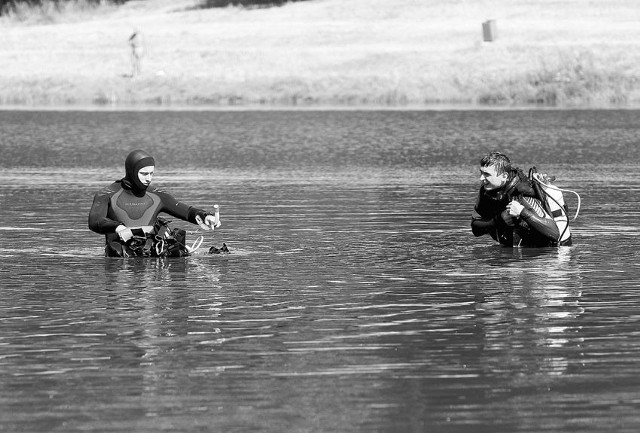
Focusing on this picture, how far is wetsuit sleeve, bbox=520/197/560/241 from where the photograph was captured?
19.7 metres

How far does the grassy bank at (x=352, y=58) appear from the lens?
64.2 metres

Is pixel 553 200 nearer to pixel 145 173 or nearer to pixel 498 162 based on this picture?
pixel 498 162

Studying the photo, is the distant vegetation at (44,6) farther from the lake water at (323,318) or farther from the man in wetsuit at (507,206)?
the man in wetsuit at (507,206)

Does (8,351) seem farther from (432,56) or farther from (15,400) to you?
(432,56)

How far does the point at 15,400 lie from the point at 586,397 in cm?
367

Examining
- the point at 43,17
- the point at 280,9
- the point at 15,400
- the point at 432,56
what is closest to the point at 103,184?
the point at 15,400

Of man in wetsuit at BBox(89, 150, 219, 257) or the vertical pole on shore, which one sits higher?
man in wetsuit at BBox(89, 150, 219, 257)

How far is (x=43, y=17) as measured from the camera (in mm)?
102688

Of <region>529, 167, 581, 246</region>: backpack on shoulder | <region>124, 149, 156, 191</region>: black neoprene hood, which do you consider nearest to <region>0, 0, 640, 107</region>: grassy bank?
<region>529, 167, 581, 246</region>: backpack on shoulder

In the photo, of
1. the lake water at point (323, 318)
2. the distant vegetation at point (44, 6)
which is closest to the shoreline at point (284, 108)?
the lake water at point (323, 318)

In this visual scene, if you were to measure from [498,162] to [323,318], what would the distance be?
189 inches

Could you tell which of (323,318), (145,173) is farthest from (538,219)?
(323,318)

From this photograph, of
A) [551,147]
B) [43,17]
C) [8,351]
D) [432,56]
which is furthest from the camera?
[43,17]

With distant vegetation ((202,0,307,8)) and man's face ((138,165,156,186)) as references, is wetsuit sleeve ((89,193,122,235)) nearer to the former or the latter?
man's face ((138,165,156,186))
